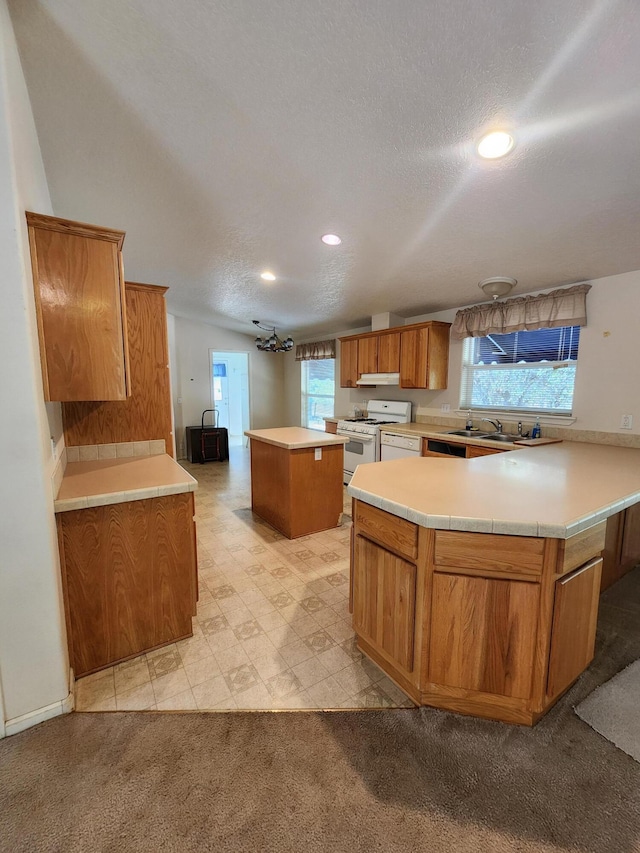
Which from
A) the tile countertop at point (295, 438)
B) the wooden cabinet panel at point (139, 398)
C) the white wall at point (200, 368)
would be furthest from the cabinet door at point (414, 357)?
the white wall at point (200, 368)

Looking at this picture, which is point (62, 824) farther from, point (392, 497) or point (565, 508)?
point (565, 508)

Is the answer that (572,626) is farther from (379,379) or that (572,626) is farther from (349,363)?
(349,363)

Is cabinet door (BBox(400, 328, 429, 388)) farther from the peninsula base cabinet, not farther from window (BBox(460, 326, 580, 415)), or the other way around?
the peninsula base cabinet

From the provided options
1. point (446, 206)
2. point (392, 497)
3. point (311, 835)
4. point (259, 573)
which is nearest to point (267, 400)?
point (259, 573)

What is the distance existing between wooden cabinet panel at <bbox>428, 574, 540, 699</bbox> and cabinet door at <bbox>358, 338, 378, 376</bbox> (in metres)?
3.56

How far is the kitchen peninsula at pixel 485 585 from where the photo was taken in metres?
1.27

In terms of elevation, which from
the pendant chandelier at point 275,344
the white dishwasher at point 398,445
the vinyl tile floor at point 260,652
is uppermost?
the pendant chandelier at point 275,344

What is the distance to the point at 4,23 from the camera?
114 cm

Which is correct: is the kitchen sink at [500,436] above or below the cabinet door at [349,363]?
below

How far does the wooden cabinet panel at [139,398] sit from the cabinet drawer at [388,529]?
1708mm

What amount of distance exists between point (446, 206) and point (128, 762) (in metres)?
3.05

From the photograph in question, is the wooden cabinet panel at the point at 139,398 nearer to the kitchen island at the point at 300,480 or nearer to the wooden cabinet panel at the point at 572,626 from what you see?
the kitchen island at the point at 300,480

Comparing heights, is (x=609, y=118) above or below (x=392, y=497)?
above

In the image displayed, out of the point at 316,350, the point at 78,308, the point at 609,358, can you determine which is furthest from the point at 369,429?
the point at 78,308
